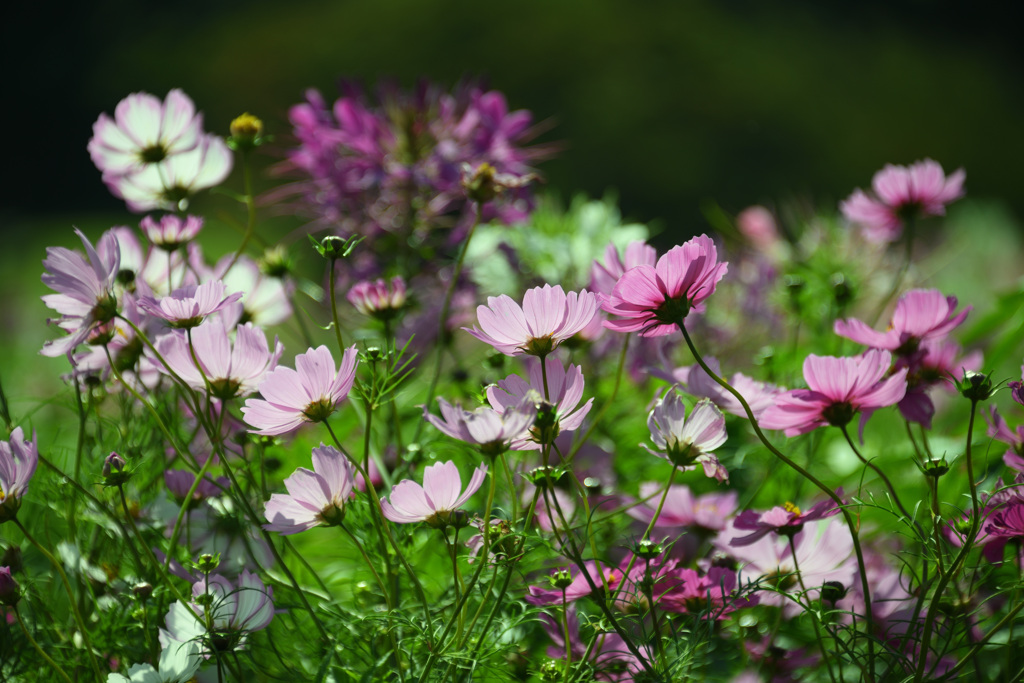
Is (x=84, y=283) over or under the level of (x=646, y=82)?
under

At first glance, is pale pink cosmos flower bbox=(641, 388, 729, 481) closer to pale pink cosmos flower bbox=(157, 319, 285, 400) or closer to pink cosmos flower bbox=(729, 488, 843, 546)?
pink cosmos flower bbox=(729, 488, 843, 546)

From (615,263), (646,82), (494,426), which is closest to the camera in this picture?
(494,426)

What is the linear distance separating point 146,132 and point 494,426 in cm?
29

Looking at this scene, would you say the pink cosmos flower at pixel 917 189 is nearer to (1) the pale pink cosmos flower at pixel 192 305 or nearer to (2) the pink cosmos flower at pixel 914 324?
(2) the pink cosmos flower at pixel 914 324

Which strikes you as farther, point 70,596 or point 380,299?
point 380,299

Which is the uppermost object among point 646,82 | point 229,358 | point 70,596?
point 646,82

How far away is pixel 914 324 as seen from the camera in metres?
0.38

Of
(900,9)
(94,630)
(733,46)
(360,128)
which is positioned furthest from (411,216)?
(900,9)

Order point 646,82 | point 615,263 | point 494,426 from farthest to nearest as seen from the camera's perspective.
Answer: point 646,82
point 615,263
point 494,426

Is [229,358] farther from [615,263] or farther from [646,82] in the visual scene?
[646,82]

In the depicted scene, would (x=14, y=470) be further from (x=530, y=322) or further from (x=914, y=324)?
(x=914, y=324)

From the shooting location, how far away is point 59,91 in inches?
167

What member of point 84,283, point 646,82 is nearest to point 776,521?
point 84,283

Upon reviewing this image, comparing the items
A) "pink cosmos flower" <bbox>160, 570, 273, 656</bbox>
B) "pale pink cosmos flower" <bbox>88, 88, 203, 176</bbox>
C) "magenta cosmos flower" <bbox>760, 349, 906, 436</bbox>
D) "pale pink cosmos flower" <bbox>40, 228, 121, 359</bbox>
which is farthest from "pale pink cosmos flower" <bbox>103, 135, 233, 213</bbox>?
"magenta cosmos flower" <bbox>760, 349, 906, 436</bbox>
